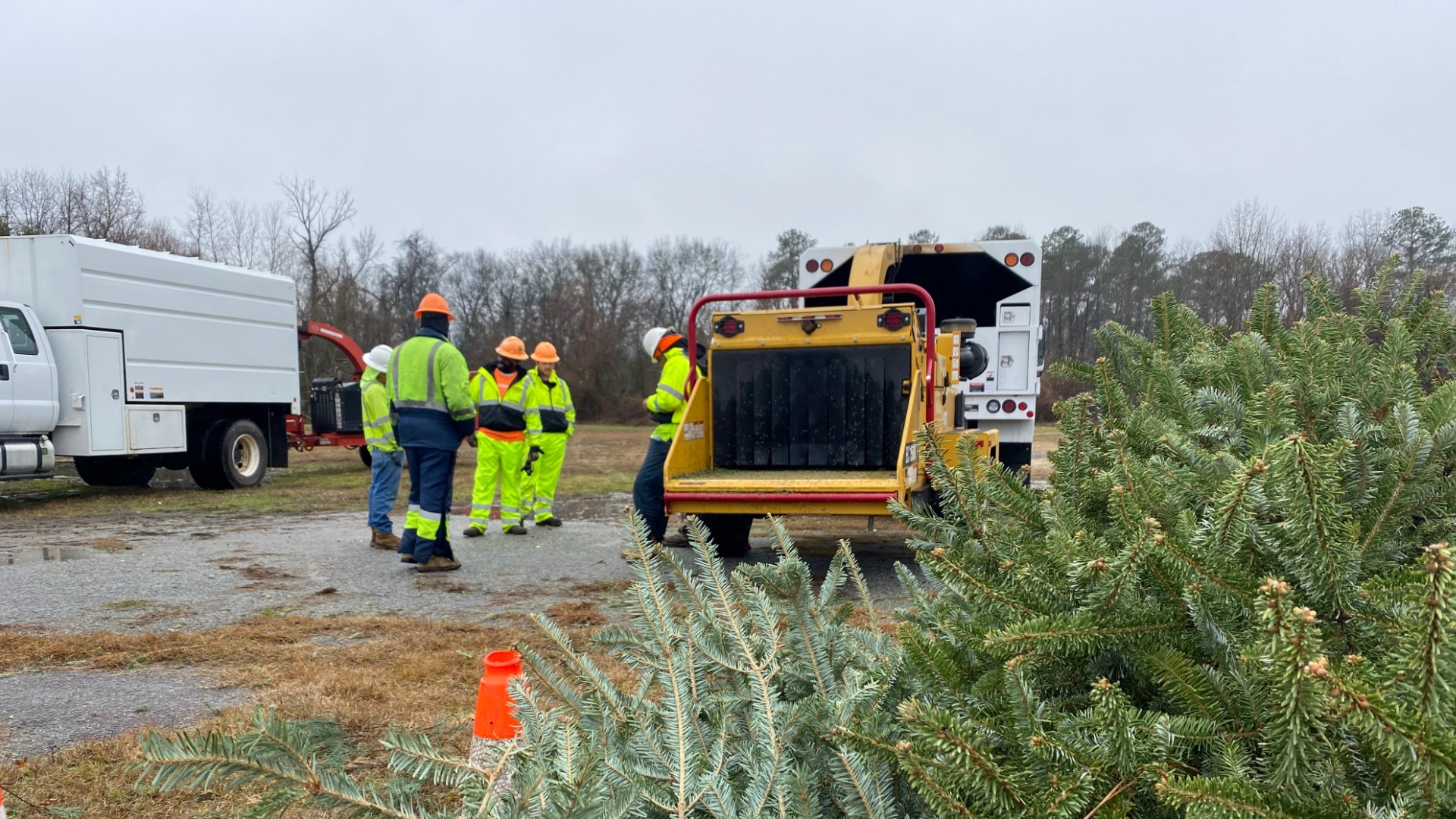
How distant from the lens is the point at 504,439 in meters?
8.52

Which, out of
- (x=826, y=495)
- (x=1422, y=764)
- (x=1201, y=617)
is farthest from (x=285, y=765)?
(x=826, y=495)

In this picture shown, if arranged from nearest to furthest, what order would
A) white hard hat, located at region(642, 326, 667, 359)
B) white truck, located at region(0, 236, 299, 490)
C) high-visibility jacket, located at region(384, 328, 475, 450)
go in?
1. high-visibility jacket, located at region(384, 328, 475, 450)
2. white hard hat, located at region(642, 326, 667, 359)
3. white truck, located at region(0, 236, 299, 490)

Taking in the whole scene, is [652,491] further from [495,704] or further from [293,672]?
[495,704]

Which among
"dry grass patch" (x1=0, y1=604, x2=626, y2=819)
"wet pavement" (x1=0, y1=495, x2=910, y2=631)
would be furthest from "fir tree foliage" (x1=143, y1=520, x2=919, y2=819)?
"wet pavement" (x1=0, y1=495, x2=910, y2=631)

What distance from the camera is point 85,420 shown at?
10578 millimetres

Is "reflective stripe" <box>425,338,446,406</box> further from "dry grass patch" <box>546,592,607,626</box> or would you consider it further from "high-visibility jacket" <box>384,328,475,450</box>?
"dry grass patch" <box>546,592,607,626</box>

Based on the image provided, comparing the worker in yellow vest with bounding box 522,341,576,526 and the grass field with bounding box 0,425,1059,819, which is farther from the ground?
the worker in yellow vest with bounding box 522,341,576,526

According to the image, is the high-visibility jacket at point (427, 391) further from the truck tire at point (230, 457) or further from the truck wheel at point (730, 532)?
the truck tire at point (230, 457)

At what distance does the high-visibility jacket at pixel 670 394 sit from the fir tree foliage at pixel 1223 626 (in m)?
5.57

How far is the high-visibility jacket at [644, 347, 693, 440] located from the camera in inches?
287

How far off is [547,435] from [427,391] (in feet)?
8.71

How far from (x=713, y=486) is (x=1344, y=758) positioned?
5017 mm

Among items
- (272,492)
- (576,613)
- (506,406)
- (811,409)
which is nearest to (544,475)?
(506,406)

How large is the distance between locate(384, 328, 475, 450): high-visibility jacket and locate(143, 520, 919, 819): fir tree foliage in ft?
15.1
